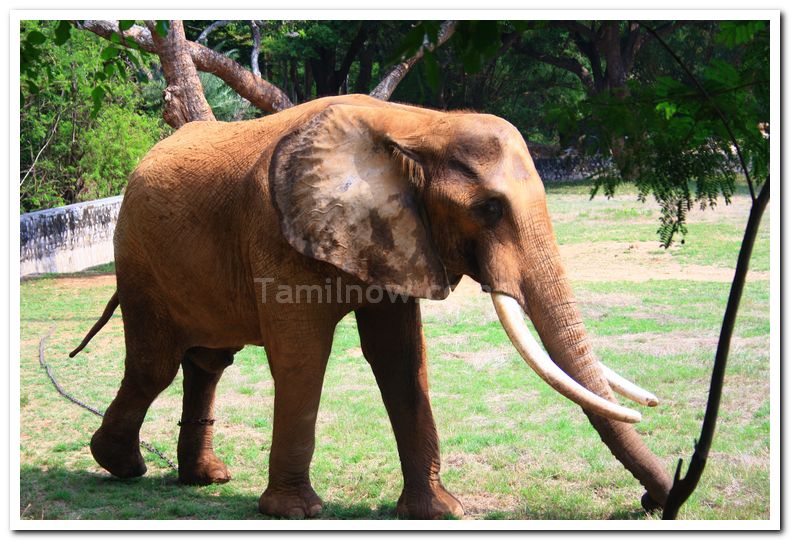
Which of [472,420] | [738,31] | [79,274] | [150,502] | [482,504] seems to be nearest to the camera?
[738,31]

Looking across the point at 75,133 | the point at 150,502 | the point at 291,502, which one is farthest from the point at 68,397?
the point at 75,133

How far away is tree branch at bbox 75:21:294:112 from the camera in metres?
14.3

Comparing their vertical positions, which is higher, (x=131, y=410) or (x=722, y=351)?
(x=722, y=351)

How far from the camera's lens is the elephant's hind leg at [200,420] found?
7.37 metres

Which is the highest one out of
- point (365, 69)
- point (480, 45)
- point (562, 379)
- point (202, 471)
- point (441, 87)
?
point (365, 69)

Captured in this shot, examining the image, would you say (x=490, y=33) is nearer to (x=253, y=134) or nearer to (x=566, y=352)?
(x=566, y=352)

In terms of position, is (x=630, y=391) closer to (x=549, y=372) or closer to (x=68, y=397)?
A: (x=549, y=372)

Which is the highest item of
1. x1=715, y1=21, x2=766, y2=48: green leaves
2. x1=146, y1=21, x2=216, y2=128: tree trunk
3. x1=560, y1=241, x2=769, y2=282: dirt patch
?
x1=146, y1=21, x2=216, y2=128: tree trunk

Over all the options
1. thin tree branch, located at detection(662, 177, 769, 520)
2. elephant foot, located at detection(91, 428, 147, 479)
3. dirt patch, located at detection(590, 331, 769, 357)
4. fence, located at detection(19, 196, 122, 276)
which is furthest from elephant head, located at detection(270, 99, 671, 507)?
fence, located at detection(19, 196, 122, 276)

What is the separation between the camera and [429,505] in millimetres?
6348

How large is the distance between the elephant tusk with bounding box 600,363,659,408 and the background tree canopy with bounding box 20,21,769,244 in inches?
31.4

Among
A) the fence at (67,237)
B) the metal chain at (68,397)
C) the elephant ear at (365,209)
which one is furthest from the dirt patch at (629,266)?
the elephant ear at (365,209)

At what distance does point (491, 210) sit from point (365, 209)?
74cm

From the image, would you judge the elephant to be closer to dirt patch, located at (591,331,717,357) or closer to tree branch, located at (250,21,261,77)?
dirt patch, located at (591,331,717,357)
